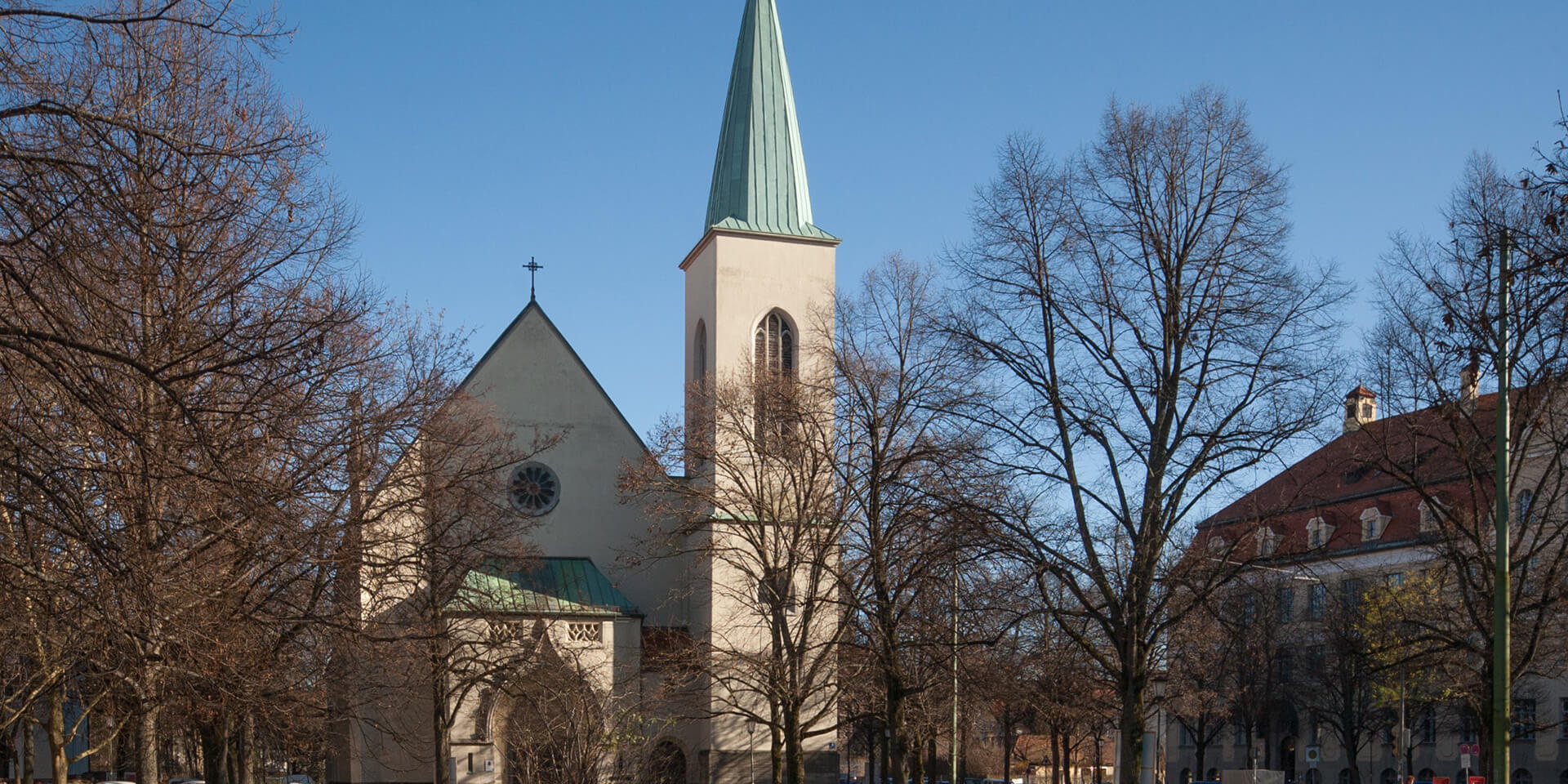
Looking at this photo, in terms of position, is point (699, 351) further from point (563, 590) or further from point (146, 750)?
point (146, 750)

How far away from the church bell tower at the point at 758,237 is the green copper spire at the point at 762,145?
24 millimetres

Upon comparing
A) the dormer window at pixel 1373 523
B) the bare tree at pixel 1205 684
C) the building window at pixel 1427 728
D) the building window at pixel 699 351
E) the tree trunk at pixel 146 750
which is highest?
the building window at pixel 699 351

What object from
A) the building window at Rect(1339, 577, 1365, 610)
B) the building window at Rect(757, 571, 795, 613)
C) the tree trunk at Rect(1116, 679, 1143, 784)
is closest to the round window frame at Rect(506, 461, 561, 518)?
the building window at Rect(757, 571, 795, 613)

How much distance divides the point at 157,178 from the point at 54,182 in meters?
8.69

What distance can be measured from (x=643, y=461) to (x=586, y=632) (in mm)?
4863

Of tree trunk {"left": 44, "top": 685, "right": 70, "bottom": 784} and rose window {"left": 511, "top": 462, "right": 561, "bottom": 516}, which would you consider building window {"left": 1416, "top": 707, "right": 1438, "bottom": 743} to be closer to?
rose window {"left": 511, "top": 462, "right": 561, "bottom": 516}

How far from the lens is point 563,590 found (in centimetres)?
4181

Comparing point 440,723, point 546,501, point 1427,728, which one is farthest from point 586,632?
point 1427,728

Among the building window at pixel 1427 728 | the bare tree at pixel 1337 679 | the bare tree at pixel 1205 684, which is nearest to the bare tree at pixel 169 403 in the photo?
the bare tree at pixel 1205 684

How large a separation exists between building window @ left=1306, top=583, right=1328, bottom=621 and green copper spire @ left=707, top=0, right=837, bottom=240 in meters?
20.7

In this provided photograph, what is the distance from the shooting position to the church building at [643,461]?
39844mm

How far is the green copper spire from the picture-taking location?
46.3 m

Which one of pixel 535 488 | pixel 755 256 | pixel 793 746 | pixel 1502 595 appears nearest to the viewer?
pixel 1502 595

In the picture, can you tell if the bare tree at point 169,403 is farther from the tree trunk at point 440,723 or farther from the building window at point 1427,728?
the building window at point 1427,728
